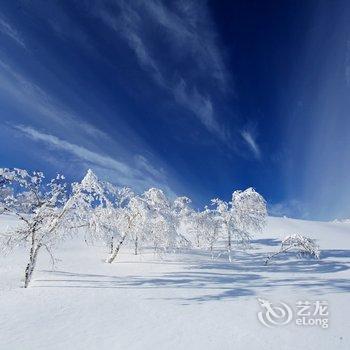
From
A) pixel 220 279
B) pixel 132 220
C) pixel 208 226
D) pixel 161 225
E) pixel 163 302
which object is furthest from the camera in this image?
pixel 208 226

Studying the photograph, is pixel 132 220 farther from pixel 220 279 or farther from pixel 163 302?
pixel 163 302

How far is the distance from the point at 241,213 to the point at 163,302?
24.2 m

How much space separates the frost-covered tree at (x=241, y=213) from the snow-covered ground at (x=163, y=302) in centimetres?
583

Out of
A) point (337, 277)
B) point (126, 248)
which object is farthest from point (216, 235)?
point (337, 277)

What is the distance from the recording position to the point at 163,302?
21.5m

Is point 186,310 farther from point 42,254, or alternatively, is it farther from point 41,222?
point 42,254

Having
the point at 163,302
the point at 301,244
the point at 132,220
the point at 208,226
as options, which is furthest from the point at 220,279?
the point at 208,226

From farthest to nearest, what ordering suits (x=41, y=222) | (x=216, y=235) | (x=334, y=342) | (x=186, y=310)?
(x=216, y=235)
(x=41, y=222)
(x=186, y=310)
(x=334, y=342)

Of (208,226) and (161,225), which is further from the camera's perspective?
(208,226)

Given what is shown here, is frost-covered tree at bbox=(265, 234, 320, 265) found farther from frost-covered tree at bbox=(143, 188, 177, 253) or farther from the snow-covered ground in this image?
frost-covered tree at bbox=(143, 188, 177, 253)

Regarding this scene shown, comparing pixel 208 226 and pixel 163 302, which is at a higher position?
pixel 208 226

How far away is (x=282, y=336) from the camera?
16906 mm

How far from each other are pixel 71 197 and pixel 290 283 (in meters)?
17.1

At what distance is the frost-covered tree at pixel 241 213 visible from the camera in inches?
1678
